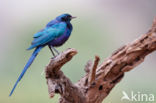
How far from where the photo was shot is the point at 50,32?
3871 mm

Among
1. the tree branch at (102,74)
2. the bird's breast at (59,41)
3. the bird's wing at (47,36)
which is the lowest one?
the tree branch at (102,74)

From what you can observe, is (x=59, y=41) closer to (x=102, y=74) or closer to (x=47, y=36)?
(x=47, y=36)

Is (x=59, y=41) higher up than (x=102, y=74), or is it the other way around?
(x=59, y=41)

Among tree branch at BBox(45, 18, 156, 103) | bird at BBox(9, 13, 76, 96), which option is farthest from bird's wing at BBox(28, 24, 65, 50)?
tree branch at BBox(45, 18, 156, 103)

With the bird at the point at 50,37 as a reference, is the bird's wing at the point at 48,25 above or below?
above

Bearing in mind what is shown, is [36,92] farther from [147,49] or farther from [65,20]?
[147,49]

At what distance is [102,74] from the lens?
384 centimetres

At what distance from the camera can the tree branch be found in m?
3.63

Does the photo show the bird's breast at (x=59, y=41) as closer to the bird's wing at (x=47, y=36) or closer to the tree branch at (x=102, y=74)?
the bird's wing at (x=47, y=36)

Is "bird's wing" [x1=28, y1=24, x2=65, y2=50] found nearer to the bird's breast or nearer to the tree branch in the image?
the bird's breast

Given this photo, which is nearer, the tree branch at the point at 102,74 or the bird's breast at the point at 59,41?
the tree branch at the point at 102,74

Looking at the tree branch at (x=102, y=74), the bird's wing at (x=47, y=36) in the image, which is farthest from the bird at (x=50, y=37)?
the tree branch at (x=102, y=74)

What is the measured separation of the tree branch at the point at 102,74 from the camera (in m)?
3.63

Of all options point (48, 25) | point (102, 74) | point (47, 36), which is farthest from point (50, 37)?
point (102, 74)
